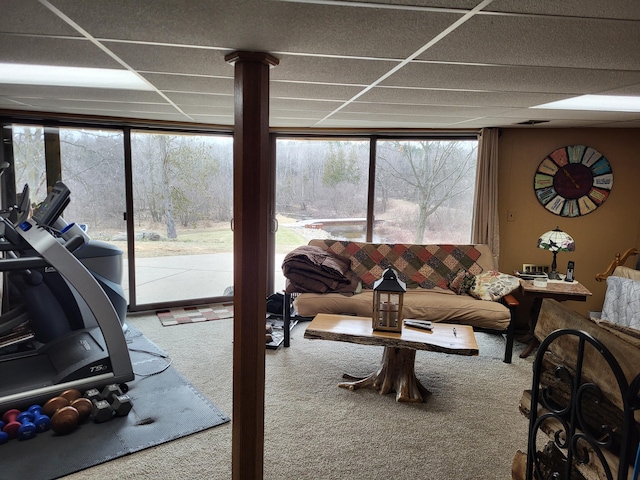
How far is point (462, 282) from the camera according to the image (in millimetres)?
4137

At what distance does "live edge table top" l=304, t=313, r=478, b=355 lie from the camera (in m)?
2.84

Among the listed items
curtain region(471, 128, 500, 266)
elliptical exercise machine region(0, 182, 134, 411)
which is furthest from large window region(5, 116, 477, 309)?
elliptical exercise machine region(0, 182, 134, 411)

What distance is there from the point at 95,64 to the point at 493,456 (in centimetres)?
289

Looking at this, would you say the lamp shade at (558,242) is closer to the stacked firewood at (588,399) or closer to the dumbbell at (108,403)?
the stacked firewood at (588,399)

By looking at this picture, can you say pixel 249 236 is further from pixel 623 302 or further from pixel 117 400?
pixel 623 302

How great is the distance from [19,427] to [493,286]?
356 centimetres

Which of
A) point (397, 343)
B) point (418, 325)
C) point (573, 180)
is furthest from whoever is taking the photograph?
point (573, 180)

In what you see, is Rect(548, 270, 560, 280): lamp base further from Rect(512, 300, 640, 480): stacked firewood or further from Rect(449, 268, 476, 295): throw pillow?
Rect(512, 300, 640, 480): stacked firewood

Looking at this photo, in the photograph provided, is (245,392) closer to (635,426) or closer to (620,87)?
(635,426)

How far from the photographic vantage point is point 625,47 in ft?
5.42

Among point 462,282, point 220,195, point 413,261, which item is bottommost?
point 462,282

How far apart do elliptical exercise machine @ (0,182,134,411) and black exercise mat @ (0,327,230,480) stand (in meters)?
0.27

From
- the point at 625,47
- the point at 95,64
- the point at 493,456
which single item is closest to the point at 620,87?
the point at 625,47

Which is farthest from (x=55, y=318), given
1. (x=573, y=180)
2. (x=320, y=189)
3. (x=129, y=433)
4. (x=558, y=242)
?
(x=573, y=180)
